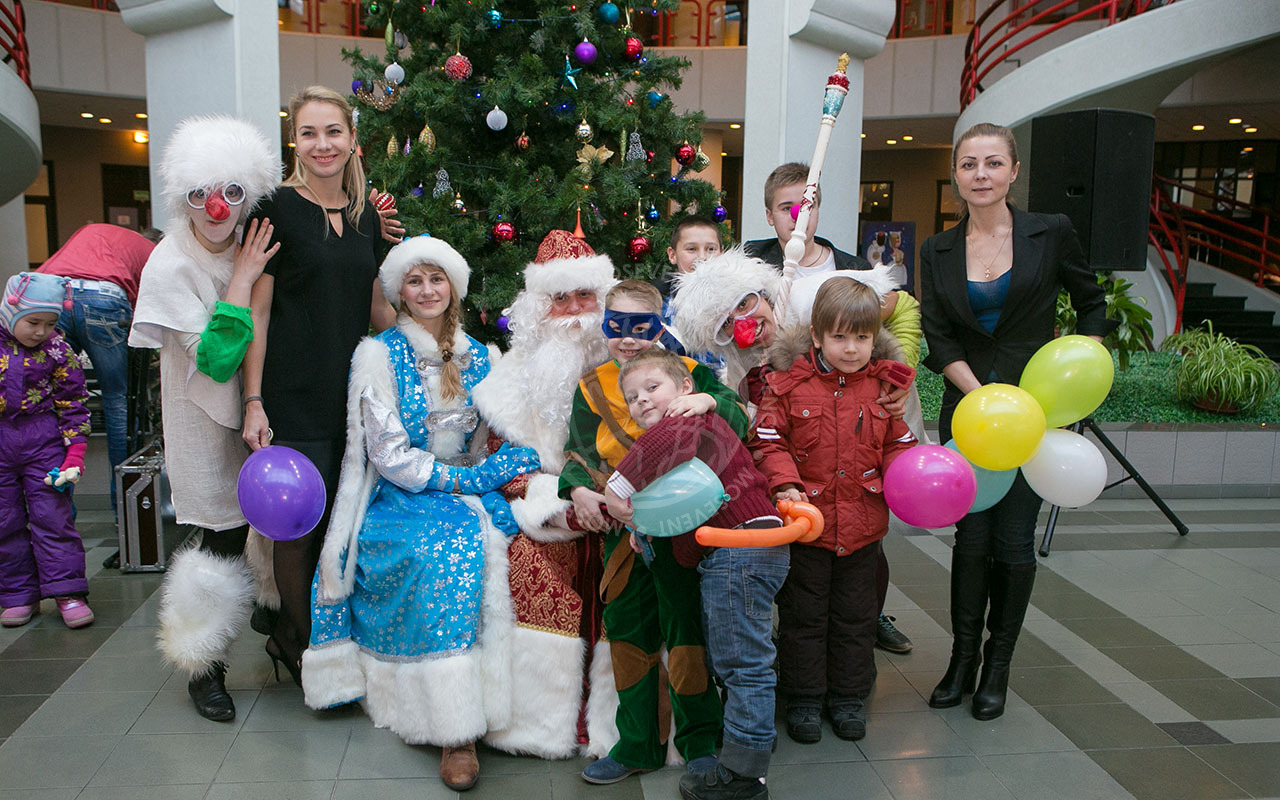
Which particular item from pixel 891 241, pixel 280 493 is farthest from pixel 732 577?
pixel 891 241

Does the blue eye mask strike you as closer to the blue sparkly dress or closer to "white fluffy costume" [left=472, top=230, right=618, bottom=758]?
"white fluffy costume" [left=472, top=230, right=618, bottom=758]

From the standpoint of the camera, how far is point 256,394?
270 cm

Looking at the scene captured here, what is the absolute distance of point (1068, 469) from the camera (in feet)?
8.34

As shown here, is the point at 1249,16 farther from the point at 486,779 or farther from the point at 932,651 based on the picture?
the point at 486,779

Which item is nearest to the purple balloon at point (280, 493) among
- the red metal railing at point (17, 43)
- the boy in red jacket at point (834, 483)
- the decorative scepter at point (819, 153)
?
the boy in red jacket at point (834, 483)

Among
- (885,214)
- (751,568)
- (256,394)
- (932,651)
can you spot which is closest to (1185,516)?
(932,651)

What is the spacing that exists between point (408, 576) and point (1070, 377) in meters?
1.96

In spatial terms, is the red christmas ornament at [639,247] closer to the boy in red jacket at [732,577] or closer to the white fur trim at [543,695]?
the boy in red jacket at [732,577]

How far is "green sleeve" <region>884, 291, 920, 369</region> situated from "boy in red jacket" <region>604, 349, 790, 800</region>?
102 centimetres

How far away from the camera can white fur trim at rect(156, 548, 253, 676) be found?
2730mm

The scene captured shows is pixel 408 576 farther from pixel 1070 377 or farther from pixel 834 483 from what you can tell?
pixel 1070 377

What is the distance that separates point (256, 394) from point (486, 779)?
1309mm

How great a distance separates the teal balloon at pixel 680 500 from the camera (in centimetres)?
208

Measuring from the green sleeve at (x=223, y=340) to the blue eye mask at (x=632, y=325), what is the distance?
1.06 m
